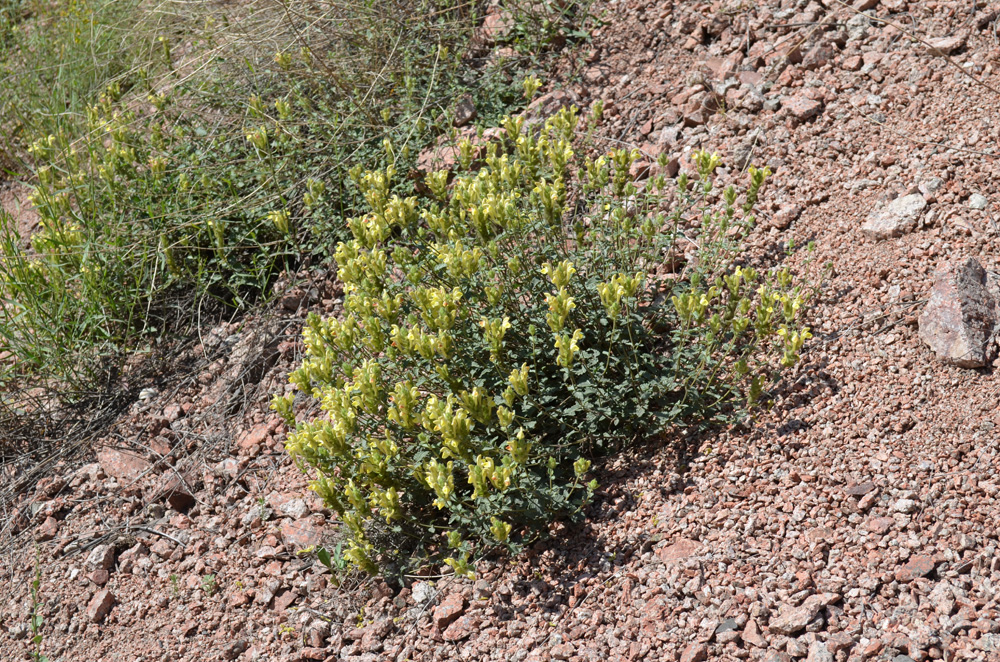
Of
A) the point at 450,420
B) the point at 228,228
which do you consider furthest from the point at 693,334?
the point at 228,228

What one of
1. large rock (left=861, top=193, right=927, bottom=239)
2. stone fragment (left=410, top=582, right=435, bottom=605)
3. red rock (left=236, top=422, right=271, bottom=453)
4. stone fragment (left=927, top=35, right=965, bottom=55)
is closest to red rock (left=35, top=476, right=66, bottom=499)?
red rock (left=236, top=422, right=271, bottom=453)

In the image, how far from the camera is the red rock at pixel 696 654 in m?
2.34

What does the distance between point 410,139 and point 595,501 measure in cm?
227

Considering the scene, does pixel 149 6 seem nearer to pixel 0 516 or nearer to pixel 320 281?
pixel 320 281

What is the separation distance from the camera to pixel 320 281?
4109 mm

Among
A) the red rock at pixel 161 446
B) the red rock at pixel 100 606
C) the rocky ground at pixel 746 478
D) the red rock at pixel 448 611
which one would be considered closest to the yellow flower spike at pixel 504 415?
the rocky ground at pixel 746 478

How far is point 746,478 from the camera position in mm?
2715

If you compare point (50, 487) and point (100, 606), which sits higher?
point (50, 487)

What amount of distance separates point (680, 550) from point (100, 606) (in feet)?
6.91

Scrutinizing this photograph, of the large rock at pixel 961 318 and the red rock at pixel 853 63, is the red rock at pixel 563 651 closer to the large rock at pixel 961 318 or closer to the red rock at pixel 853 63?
the large rock at pixel 961 318

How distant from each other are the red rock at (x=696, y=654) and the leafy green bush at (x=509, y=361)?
1.85 feet

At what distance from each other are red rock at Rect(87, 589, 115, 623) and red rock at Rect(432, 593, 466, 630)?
1.32m

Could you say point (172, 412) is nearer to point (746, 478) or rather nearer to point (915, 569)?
point (746, 478)

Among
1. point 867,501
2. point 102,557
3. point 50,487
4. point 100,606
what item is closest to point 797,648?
point 867,501
